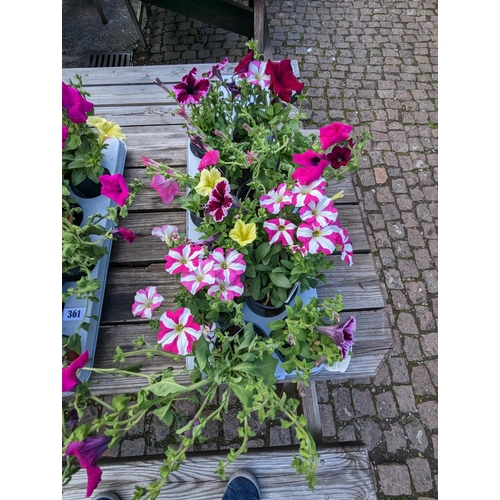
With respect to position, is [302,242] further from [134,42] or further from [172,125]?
[134,42]

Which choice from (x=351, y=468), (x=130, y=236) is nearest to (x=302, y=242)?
(x=130, y=236)

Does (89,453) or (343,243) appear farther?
(343,243)

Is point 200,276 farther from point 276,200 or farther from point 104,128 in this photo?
point 104,128

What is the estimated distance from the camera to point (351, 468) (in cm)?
126

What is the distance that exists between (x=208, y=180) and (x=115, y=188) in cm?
30

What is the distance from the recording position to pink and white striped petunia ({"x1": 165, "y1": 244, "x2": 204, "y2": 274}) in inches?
41.1

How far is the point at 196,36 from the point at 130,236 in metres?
3.10

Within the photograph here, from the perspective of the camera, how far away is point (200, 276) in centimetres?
102

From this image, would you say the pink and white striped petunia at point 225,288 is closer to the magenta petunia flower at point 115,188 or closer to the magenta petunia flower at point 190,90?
the magenta petunia flower at point 115,188

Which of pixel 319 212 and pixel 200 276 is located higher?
pixel 319 212

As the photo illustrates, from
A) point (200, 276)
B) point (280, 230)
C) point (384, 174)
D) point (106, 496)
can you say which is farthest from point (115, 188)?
point (384, 174)

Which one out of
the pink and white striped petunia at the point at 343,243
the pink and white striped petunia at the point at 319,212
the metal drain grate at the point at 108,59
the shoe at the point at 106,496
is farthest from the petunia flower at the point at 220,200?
the metal drain grate at the point at 108,59

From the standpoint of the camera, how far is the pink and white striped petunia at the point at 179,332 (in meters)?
0.98

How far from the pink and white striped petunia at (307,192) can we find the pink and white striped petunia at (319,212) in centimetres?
2
